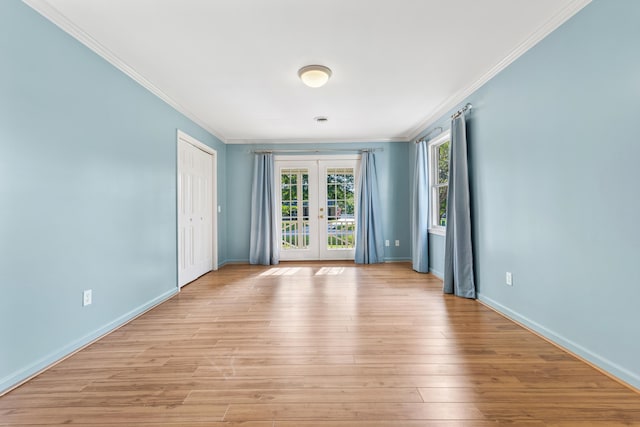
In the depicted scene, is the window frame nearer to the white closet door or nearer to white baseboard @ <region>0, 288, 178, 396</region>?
the white closet door

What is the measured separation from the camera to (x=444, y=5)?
1969mm

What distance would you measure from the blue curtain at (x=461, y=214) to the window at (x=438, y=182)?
2.86 feet

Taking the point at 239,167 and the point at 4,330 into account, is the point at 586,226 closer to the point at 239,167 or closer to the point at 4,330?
the point at 4,330

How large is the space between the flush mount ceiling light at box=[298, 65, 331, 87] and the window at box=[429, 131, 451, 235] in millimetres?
2327

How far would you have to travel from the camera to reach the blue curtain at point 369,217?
5438 mm

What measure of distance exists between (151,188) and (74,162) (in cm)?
100

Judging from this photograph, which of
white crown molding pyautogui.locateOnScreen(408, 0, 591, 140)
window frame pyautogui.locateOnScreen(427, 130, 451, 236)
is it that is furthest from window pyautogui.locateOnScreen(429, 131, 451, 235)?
white crown molding pyautogui.locateOnScreen(408, 0, 591, 140)

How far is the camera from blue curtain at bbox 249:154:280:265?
18.0 ft

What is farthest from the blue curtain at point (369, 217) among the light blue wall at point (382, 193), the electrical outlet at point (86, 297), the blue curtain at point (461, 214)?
the electrical outlet at point (86, 297)

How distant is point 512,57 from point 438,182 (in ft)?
7.33

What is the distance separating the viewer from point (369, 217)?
5.42m

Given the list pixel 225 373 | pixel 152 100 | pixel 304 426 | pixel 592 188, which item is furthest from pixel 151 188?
pixel 592 188

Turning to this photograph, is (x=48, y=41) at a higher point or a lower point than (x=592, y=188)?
higher

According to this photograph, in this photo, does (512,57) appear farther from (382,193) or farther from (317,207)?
(317,207)
